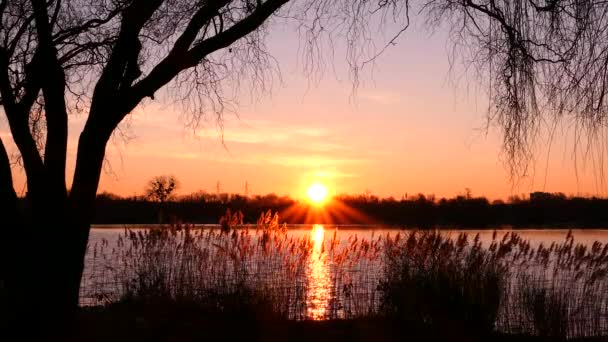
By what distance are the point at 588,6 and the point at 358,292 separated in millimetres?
5901

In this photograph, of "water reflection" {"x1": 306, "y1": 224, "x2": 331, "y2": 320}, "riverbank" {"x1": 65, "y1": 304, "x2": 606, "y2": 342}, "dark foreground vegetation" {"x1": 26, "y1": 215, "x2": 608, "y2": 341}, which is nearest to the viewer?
"riverbank" {"x1": 65, "y1": 304, "x2": 606, "y2": 342}

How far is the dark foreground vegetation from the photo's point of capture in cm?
810

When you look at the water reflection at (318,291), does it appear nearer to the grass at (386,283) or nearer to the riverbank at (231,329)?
the grass at (386,283)

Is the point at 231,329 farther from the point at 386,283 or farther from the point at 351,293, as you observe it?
the point at 351,293

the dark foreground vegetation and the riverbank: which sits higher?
the dark foreground vegetation

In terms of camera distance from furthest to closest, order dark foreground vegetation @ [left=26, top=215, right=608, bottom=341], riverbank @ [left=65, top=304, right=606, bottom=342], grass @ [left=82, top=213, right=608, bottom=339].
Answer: grass @ [left=82, top=213, right=608, bottom=339] → dark foreground vegetation @ [left=26, top=215, right=608, bottom=341] → riverbank @ [left=65, top=304, right=606, bottom=342]

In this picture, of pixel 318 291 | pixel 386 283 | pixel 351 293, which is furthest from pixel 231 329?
pixel 318 291

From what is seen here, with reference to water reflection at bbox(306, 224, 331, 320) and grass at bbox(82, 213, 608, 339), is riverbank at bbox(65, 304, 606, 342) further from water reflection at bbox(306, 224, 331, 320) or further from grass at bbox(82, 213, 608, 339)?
water reflection at bbox(306, 224, 331, 320)

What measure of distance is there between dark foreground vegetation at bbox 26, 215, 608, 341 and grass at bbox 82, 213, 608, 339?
0.02 metres

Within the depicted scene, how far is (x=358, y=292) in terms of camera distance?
1053 cm

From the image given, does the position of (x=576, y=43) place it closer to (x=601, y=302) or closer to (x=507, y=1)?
(x=507, y=1)

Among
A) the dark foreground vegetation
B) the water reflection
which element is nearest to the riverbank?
the dark foreground vegetation

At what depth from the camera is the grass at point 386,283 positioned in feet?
28.6

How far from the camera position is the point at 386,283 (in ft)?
30.7
